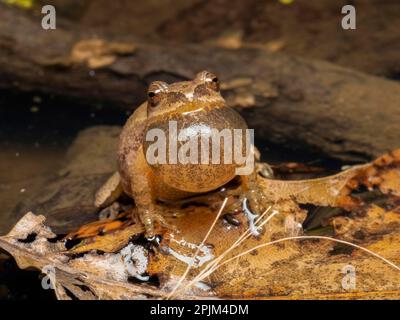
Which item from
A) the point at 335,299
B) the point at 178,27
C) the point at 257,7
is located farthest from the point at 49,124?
the point at 335,299

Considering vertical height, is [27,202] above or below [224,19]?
below

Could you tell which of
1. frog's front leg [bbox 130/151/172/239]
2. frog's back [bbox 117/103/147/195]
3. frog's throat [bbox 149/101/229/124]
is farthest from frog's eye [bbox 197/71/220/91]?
frog's front leg [bbox 130/151/172/239]

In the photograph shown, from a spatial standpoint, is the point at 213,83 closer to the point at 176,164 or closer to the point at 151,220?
the point at 176,164

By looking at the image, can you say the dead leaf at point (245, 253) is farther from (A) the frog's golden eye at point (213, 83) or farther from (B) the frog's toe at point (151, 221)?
(A) the frog's golden eye at point (213, 83)

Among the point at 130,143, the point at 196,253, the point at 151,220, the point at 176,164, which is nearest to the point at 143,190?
the point at 151,220

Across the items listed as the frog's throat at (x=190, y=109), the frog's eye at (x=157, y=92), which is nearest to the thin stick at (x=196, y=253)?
the frog's throat at (x=190, y=109)
